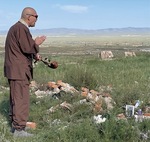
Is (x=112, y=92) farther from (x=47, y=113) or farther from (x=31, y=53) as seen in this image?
(x=31, y=53)

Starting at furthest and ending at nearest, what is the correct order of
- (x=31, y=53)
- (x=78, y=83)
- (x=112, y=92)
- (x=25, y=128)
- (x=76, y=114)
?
(x=78, y=83) → (x=112, y=92) → (x=76, y=114) → (x=25, y=128) → (x=31, y=53)

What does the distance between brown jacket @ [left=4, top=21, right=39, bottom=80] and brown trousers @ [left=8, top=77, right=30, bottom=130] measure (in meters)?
0.12

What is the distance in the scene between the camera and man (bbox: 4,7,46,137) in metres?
6.18

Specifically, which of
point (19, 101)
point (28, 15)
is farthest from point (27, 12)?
point (19, 101)

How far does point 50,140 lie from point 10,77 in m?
1.36

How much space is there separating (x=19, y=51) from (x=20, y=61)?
0.17 m

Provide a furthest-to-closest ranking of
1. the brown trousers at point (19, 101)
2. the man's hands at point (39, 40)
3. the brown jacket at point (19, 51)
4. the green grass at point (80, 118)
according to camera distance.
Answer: the brown trousers at point (19, 101) < the man's hands at point (39, 40) < the brown jacket at point (19, 51) < the green grass at point (80, 118)

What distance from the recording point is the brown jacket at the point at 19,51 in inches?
242

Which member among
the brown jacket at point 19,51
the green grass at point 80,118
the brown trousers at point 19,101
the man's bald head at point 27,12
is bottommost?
the green grass at point 80,118

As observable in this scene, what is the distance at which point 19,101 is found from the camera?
6422 millimetres

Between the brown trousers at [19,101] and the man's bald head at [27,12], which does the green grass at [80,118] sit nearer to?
the brown trousers at [19,101]

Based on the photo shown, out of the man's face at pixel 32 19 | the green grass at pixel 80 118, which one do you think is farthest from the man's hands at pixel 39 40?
the green grass at pixel 80 118

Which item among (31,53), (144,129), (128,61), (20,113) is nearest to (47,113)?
(20,113)

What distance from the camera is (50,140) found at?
561 cm
